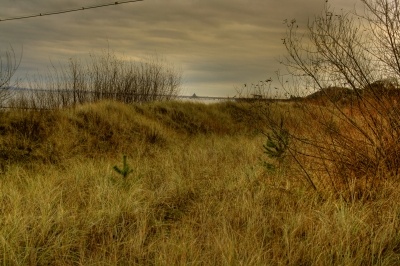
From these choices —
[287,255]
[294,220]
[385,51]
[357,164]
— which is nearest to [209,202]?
[294,220]

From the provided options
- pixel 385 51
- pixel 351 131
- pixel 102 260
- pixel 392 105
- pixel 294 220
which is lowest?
pixel 102 260

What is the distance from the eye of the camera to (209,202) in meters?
3.92

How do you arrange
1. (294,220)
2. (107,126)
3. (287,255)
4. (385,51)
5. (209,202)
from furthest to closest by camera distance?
(107,126) → (385,51) → (209,202) → (294,220) → (287,255)

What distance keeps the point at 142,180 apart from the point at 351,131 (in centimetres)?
289

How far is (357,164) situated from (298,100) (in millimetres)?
1137

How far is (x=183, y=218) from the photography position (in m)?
3.67

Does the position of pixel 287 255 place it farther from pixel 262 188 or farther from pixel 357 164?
pixel 357 164

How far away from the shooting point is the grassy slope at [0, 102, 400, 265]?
2711mm

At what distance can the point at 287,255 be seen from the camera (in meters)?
2.74

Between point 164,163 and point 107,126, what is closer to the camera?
point 164,163

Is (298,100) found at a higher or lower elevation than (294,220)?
higher

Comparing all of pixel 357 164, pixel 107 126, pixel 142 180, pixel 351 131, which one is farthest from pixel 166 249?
pixel 107 126

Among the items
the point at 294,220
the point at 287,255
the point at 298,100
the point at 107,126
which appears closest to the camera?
the point at 287,255

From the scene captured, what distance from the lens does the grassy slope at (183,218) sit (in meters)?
2.71
